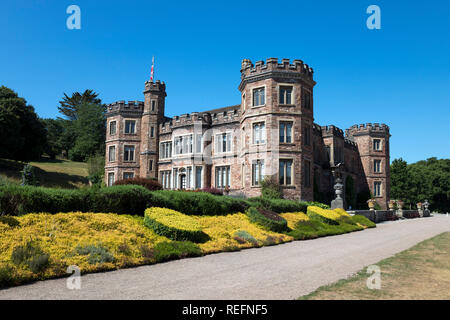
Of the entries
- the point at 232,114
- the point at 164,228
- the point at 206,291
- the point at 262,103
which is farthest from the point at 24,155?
the point at 206,291

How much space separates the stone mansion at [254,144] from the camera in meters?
28.8

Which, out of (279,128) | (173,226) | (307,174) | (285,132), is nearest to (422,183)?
(307,174)

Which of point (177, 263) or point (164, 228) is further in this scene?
point (164, 228)

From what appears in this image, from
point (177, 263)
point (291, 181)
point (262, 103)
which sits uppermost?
point (262, 103)

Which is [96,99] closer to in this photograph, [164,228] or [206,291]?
[164,228]

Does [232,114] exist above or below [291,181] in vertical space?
above

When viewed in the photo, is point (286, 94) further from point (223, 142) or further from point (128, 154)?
point (128, 154)

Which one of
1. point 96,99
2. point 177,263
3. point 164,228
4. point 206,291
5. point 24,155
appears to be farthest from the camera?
point 96,99

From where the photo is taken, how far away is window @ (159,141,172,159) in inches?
1573

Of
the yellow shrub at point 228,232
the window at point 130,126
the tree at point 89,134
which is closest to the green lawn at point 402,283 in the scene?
the yellow shrub at point 228,232

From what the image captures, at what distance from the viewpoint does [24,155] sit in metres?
42.9

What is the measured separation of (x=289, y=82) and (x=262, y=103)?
2.71 metres

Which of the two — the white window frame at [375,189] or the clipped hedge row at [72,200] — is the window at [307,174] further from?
the white window frame at [375,189]
